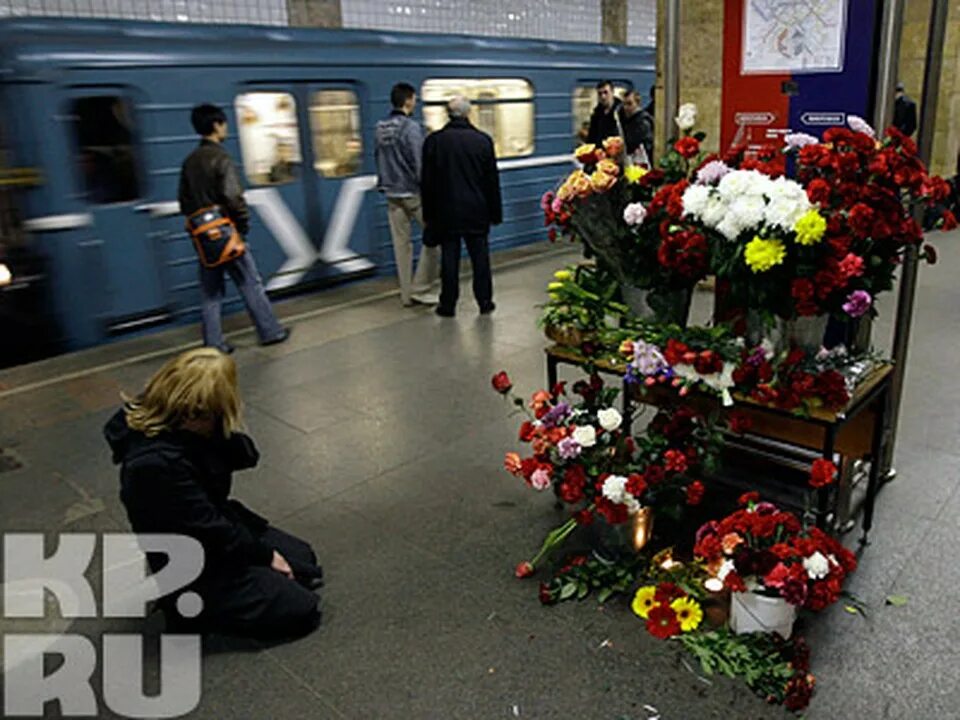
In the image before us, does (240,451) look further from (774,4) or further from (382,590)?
(774,4)

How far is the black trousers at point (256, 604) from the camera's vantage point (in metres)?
2.62

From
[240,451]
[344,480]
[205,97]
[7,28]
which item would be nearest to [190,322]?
[205,97]

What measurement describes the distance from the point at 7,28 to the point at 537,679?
509cm

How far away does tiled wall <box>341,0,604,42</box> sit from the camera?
1045cm

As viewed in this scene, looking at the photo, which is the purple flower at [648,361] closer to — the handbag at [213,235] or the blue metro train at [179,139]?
the handbag at [213,235]

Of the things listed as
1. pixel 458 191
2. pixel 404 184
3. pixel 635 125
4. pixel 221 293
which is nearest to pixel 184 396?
pixel 221 293

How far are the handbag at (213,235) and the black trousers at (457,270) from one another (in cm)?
161

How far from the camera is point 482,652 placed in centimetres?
257

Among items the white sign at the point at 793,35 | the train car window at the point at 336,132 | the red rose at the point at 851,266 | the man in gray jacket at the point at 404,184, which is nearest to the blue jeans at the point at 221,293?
the man in gray jacket at the point at 404,184

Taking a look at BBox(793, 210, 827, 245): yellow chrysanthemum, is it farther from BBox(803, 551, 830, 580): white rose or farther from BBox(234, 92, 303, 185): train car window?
BBox(234, 92, 303, 185): train car window

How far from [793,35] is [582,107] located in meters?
6.46

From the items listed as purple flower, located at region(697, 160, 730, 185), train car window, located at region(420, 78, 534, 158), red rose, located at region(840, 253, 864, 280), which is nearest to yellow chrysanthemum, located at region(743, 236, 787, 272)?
red rose, located at region(840, 253, 864, 280)

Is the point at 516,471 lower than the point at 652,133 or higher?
lower

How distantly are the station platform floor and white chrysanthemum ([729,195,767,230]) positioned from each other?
4.33 ft
